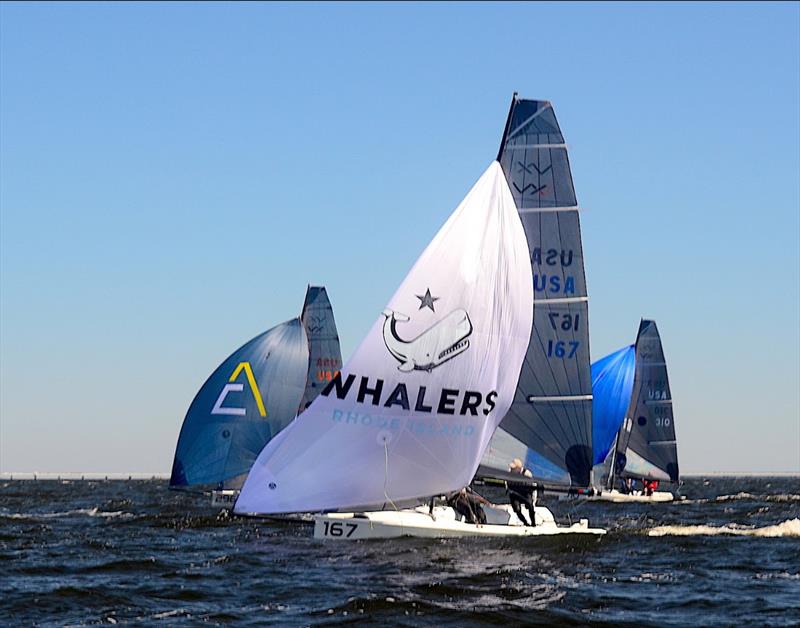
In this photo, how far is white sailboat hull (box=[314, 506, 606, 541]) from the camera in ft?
100

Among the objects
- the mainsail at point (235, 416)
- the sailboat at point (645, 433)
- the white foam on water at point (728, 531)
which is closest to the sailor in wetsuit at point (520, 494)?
the white foam on water at point (728, 531)

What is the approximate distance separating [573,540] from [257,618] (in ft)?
42.9

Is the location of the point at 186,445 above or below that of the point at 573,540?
above

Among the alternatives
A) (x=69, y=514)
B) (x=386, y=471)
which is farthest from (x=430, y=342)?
(x=69, y=514)

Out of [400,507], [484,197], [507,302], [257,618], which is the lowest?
[257,618]

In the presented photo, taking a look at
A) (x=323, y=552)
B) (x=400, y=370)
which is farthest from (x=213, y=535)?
(x=400, y=370)

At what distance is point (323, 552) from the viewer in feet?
97.5

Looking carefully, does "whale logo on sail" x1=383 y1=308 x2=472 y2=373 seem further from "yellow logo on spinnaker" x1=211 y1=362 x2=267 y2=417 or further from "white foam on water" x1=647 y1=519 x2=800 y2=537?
"yellow logo on spinnaker" x1=211 y1=362 x2=267 y2=417

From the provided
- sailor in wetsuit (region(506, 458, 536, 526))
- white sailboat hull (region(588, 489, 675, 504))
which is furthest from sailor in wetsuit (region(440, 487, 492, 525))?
white sailboat hull (region(588, 489, 675, 504))

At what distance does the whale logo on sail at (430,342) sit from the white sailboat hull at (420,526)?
12.8 feet

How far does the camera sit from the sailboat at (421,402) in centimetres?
2880

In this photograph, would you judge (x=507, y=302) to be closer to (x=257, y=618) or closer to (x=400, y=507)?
(x=400, y=507)

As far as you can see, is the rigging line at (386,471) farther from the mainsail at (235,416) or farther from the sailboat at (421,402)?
the mainsail at (235,416)

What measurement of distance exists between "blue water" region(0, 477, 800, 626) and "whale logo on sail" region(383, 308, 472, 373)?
4214 mm
